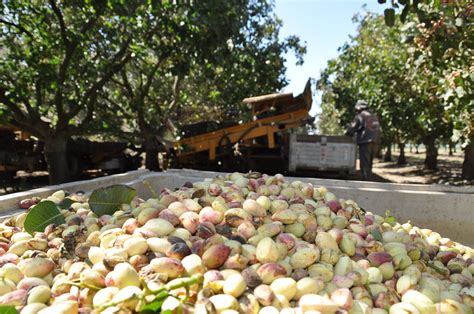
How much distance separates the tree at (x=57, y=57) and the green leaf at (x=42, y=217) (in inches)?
152

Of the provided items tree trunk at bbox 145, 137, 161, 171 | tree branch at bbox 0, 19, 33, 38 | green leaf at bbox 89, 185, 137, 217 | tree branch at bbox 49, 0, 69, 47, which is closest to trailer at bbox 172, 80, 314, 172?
tree trunk at bbox 145, 137, 161, 171

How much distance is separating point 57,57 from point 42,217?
574cm

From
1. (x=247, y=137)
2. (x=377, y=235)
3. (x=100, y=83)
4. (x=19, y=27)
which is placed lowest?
(x=377, y=235)

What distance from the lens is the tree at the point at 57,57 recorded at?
5.73 metres

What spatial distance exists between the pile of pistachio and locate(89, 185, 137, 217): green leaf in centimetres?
8

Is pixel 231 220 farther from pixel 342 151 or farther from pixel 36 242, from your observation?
pixel 342 151

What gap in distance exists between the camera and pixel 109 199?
88.4 inches

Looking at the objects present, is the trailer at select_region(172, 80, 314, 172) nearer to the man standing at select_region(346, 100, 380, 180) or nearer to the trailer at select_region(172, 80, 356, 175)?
the trailer at select_region(172, 80, 356, 175)

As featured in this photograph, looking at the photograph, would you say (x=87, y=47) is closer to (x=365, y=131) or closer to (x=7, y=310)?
(x=365, y=131)

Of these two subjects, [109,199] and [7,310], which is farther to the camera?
[109,199]

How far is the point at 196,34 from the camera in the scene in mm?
Answer: 5145

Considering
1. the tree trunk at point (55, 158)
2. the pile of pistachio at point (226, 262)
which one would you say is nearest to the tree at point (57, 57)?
the tree trunk at point (55, 158)

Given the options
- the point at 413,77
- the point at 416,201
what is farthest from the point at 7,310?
the point at 413,77

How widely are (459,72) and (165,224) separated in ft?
11.9
